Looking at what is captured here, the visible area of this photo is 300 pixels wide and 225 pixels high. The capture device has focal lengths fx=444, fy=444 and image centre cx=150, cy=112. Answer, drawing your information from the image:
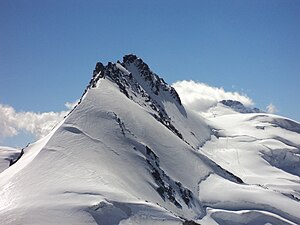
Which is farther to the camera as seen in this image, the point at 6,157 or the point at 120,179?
the point at 6,157

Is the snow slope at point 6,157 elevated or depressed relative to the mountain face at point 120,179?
elevated

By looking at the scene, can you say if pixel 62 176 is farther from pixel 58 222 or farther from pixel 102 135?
pixel 102 135

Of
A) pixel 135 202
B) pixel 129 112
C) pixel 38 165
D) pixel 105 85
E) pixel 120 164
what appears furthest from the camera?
pixel 105 85

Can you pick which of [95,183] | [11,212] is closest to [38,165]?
[95,183]

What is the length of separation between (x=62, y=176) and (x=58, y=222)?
1466cm

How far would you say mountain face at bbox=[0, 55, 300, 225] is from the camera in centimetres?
6644

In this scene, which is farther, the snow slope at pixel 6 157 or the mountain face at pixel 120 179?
the snow slope at pixel 6 157

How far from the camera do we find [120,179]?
8331 centimetres

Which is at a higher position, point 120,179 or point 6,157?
point 6,157

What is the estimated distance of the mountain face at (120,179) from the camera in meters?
66.4

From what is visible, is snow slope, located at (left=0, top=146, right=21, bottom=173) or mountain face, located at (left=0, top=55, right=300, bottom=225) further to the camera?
snow slope, located at (left=0, top=146, right=21, bottom=173)

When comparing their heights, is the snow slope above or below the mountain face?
above

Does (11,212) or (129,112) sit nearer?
(11,212)

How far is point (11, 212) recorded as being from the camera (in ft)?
203
